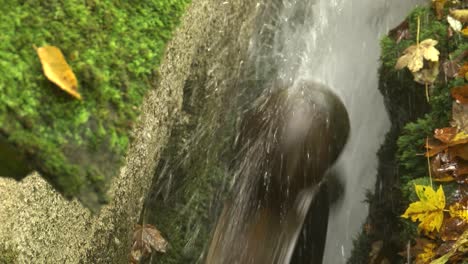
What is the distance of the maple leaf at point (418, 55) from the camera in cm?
344

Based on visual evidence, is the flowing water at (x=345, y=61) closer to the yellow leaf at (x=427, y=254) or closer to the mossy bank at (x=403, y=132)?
the mossy bank at (x=403, y=132)

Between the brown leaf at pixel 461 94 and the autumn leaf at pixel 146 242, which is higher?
the brown leaf at pixel 461 94

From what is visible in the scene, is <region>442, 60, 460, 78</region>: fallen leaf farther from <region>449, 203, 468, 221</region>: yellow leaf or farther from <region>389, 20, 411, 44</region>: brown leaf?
<region>449, 203, 468, 221</region>: yellow leaf

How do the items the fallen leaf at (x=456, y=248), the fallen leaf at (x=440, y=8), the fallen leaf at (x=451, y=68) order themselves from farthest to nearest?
the fallen leaf at (x=440, y=8) → the fallen leaf at (x=451, y=68) → the fallen leaf at (x=456, y=248)

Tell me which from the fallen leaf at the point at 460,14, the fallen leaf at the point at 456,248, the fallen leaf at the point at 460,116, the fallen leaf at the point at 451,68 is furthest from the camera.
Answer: the fallen leaf at the point at 460,14

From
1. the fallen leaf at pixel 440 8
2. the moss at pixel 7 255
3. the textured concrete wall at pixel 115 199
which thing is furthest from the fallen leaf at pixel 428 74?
the moss at pixel 7 255

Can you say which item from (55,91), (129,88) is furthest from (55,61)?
(129,88)

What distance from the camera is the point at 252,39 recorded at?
4184 millimetres

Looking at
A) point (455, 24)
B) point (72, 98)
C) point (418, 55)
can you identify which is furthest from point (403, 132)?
point (72, 98)

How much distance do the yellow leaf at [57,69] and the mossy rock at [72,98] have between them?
2 cm

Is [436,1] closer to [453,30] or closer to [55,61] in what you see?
[453,30]

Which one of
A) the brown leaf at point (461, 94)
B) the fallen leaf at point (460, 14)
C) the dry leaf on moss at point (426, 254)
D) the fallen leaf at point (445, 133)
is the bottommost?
the dry leaf on moss at point (426, 254)

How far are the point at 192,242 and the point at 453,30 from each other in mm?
2098

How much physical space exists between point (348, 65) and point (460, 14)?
1.06 m
